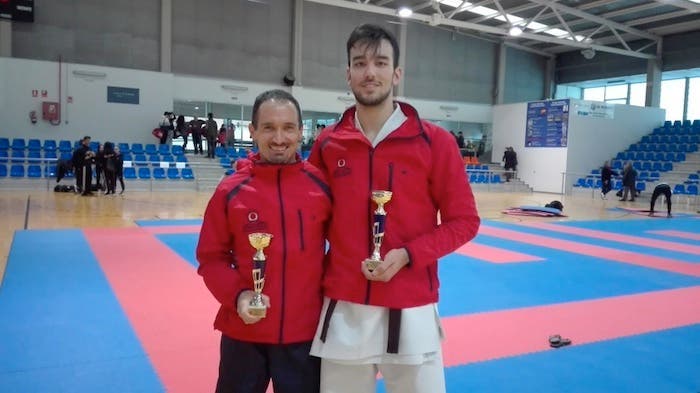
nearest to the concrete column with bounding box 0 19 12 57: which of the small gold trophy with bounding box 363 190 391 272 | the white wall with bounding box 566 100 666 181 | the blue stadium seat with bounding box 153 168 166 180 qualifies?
the blue stadium seat with bounding box 153 168 166 180

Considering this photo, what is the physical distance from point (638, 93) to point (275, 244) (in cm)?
3346

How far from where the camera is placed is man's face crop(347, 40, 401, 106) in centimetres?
201

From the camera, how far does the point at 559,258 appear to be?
8.35m

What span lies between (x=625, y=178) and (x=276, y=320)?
21602mm

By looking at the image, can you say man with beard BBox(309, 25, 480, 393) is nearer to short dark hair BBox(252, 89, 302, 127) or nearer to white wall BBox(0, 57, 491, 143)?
short dark hair BBox(252, 89, 302, 127)

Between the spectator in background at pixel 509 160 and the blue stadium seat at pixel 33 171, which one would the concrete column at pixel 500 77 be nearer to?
the spectator in background at pixel 509 160

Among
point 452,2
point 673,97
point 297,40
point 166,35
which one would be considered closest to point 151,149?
point 166,35

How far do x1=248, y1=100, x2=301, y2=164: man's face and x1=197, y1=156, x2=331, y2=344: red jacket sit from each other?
0.16 ft

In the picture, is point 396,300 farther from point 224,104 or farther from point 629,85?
point 629,85

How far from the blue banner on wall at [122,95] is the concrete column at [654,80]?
25.4 m

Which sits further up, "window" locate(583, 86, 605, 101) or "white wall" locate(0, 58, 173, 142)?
"window" locate(583, 86, 605, 101)

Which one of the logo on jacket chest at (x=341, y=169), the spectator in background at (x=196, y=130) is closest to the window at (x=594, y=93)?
the spectator in background at (x=196, y=130)

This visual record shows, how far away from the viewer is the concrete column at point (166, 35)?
21.7 m

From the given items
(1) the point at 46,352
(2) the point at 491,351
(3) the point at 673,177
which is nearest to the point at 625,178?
(3) the point at 673,177
